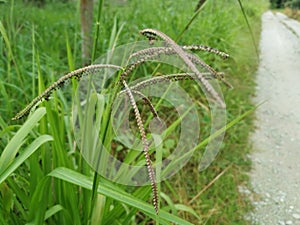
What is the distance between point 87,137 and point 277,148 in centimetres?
172

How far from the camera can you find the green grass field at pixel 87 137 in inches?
35.1

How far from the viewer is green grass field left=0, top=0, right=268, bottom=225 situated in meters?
0.89

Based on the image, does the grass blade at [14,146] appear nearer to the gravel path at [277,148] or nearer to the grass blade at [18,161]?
the grass blade at [18,161]

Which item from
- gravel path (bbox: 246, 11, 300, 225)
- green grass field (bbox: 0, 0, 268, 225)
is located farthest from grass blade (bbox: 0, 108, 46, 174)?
gravel path (bbox: 246, 11, 300, 225)

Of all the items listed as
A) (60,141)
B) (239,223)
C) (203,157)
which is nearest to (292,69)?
(203,157)

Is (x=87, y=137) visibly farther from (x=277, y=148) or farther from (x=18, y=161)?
(x=277, y=148)

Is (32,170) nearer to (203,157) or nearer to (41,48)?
(203,157)

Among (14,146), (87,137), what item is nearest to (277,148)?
(87,137)

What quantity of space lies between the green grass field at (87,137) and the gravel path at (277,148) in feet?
0.27

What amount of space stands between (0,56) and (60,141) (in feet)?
4.45

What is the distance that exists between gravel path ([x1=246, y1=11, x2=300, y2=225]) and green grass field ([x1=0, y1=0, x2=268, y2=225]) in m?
0.08

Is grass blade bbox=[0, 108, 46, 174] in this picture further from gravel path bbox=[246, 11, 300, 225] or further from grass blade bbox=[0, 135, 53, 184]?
gravel path bbox=[246, 11, 300, 225]

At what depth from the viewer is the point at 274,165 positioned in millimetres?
2182

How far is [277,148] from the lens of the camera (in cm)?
239
